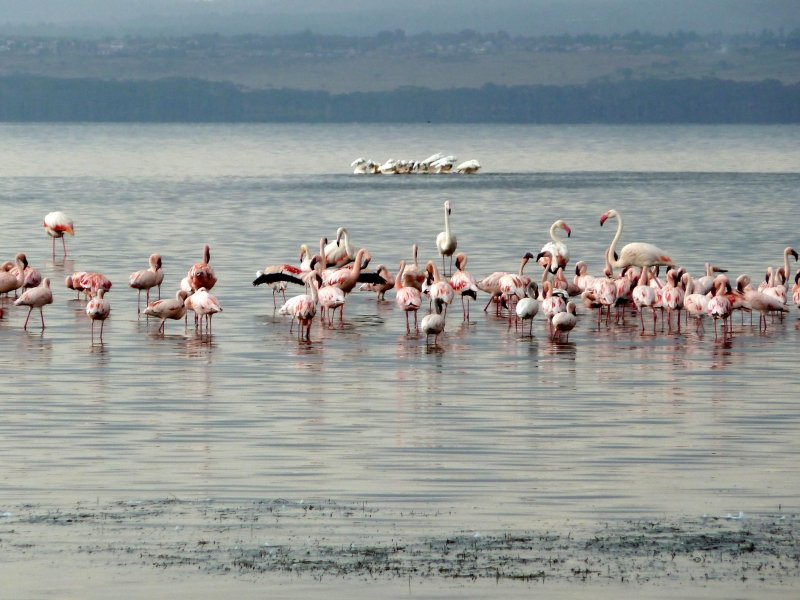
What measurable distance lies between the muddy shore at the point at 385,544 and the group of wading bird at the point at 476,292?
10800mm

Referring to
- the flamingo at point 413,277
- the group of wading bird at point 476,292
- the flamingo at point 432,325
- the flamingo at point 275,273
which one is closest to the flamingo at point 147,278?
the group of wading bird at point 476,292

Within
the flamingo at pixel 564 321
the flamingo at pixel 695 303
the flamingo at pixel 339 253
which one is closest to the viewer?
the flamingo at pixel 564 321

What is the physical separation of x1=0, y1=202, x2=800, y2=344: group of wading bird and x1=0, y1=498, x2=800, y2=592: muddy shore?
1080 centimetres

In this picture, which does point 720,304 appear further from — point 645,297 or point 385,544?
point 385,544

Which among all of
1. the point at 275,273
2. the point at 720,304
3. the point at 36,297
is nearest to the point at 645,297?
the point at 720,304

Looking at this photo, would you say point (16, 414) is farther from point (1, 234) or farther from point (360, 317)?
point (1, 234)

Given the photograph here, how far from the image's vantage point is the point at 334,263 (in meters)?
33.3

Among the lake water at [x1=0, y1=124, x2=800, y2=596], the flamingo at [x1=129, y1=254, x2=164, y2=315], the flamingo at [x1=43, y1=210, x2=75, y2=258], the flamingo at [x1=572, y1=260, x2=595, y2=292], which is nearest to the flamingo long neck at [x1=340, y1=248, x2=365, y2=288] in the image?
the lake water at [x1=0, y1=124, x2=800, y2=596]

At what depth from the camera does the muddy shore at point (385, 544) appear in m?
11.7

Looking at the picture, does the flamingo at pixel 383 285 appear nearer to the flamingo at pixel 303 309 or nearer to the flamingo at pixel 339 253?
the flamingo at pixel 339 253

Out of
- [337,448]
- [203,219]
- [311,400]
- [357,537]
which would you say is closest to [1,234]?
[203,219]

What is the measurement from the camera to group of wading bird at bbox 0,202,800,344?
81.2ft

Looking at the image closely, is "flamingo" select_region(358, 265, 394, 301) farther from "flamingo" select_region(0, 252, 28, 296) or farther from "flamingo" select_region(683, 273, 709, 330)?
"flamingo" select_region(0, 252, 28, 296)

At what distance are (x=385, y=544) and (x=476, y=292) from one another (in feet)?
52.5
